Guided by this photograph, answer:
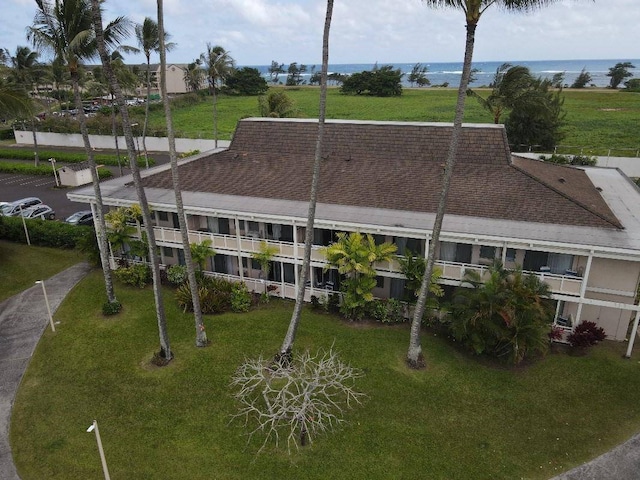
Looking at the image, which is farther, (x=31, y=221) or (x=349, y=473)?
(x=31, y=221)

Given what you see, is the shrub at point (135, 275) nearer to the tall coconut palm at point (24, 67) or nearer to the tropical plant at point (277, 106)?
the tropical plant at point (277, 106)

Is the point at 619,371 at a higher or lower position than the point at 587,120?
lower

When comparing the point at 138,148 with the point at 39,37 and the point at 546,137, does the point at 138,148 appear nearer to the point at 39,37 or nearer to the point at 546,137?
the point at 39,37

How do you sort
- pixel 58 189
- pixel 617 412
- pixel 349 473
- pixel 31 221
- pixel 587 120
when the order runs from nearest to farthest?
pixel 349 473
pixel 617 412
pixel 31 221
pixel 58 189
pixel 587 120

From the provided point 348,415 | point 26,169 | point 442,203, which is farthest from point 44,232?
point 442,203

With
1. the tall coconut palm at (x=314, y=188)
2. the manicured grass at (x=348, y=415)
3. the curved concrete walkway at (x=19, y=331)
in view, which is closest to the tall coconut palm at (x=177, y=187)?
the manicured grass at (x=348, y=415)

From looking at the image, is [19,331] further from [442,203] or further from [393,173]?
[393,173]

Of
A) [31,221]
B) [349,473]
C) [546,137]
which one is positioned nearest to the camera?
[349,473]

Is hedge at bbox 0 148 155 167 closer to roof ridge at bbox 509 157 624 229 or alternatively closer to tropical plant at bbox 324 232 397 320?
tropical plant at bbox 324 232 397 320

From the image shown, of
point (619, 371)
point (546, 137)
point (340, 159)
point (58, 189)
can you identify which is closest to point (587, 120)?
point (546, 137)

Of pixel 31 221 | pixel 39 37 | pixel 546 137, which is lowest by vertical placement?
pixel 31 221
